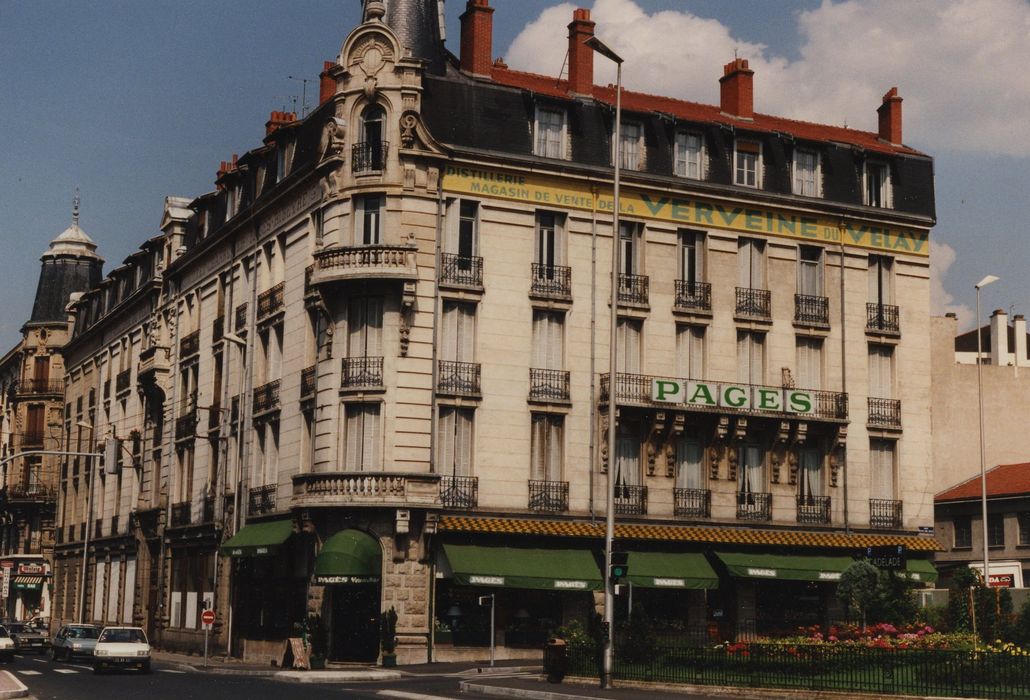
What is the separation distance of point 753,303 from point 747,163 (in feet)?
16.6

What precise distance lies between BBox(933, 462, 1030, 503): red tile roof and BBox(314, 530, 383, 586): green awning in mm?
26623

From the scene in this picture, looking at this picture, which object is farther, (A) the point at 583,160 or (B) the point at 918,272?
(B) the point at 918,272

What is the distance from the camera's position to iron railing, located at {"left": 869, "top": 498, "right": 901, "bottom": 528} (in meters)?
53.5

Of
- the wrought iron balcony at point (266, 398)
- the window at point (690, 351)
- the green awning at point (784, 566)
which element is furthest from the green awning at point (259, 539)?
the green awning at point (784, 566)

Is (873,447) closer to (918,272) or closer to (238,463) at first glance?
(918,272)

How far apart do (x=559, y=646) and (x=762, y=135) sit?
2345 cm

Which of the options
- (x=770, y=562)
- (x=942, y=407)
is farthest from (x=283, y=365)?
(x=942, y=407)

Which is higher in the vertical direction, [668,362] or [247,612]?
[668,362]

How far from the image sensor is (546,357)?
49531mm

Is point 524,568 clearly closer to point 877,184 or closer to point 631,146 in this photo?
point 631,146

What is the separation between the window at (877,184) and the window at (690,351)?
896 centimetres

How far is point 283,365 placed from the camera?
2090 inches

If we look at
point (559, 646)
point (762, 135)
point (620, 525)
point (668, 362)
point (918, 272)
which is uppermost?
point (762, 135)

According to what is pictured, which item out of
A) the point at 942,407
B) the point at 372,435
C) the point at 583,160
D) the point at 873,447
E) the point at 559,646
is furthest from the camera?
the point at 942,407
